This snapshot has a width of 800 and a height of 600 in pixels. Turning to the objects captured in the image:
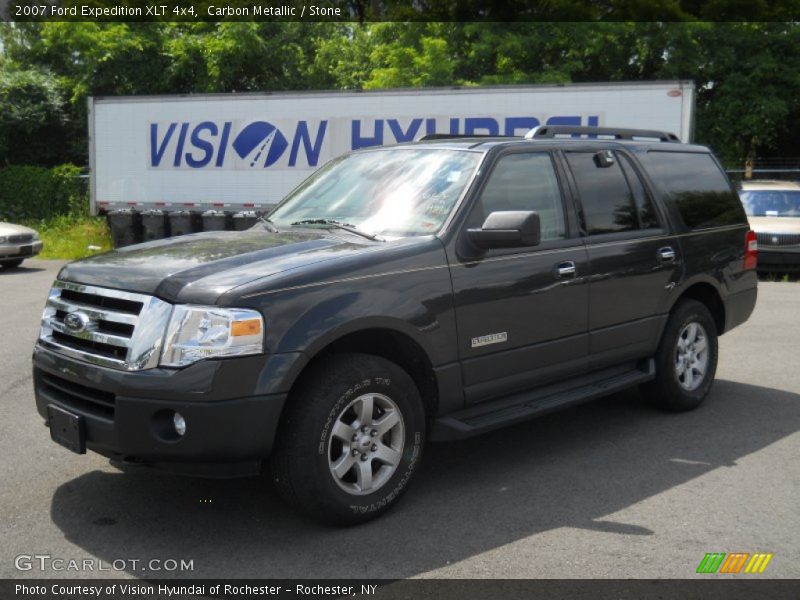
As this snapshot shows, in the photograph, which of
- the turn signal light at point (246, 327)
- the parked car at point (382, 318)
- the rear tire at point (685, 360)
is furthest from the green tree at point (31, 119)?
the turn signal light at point (246, 327)

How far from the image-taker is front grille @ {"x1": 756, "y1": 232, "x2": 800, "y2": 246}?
579 inches

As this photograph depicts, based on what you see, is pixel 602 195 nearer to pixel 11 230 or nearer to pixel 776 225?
pixel 776 225

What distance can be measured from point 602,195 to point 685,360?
1.51m

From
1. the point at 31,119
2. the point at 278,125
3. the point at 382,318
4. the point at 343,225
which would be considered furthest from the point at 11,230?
the point at 31,119

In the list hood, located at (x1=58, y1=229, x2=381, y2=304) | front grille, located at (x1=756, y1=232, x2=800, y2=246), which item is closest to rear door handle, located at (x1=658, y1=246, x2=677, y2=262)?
hood, located at (x1=58, y1=229, x2=381, y2=304)

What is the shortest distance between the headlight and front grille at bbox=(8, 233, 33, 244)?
521 inches

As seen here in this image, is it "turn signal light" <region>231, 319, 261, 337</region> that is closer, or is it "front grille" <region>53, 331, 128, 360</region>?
"turn signal light" <region>231, 319, 261, 337</region>

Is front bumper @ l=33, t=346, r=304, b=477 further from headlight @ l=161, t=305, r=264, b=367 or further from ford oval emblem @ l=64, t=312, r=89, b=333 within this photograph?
ford oval emblem @ l=64, t=312, r=89, b=333

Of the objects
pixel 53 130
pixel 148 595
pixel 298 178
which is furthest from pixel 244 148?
pixel 148 595

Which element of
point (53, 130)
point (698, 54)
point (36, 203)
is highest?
point (698, 54)

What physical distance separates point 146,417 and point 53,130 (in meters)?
28.0

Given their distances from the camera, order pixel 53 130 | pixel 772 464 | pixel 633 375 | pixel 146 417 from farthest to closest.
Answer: pixel 53 130 → pixel 633 375 → pixel 772 464 → pixel 146 417

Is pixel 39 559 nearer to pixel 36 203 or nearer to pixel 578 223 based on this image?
pixel 578 223

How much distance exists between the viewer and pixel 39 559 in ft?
13.1
